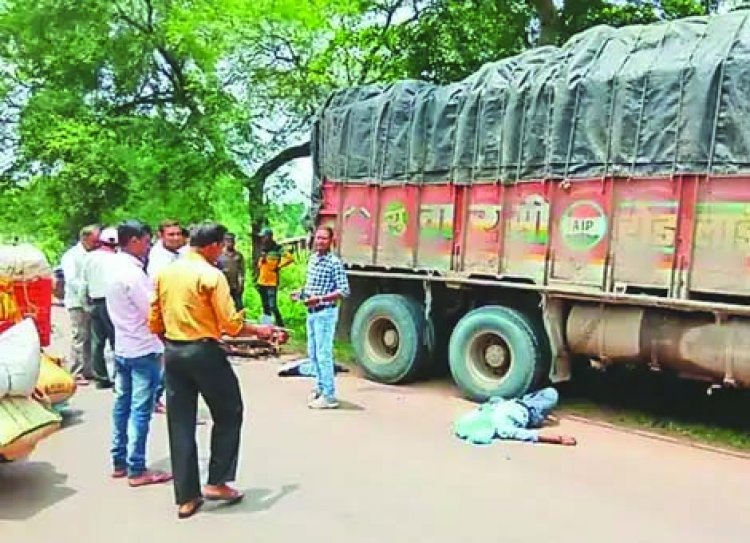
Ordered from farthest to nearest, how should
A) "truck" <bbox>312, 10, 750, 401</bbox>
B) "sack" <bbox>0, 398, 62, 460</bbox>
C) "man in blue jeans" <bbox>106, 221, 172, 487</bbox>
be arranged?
"truck" <bbox>312, 10, 750, 401</bbox> → "man in blue jeans" <bbox>106, 221, 172, 487</bbox> → "sack" <bbox>0, 398, 62, 460</bbox>

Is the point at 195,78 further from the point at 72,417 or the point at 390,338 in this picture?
the point at 72,417

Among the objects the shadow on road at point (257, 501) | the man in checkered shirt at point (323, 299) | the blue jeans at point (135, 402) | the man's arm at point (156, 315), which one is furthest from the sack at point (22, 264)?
the man in checkered shirt at point (323, 299)

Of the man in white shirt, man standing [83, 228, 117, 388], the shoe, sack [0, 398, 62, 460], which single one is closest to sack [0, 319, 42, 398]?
sack [0, 398, 62, 460]

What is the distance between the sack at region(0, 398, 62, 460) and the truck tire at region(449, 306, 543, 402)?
443 centimetres

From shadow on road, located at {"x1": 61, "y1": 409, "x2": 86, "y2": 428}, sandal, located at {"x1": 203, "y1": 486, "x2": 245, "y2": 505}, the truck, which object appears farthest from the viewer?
shadow on road, located at {"x1": 61, "y1": 409, "x2": 86, "y2": 428}

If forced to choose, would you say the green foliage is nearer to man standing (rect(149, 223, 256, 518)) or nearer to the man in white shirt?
the man in white shirt

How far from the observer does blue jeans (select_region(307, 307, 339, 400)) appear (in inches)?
337

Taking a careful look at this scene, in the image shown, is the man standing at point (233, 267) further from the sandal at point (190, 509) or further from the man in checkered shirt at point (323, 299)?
the sandal at point (190, 509)

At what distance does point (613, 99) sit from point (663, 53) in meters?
0.56

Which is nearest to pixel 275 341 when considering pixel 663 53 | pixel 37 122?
pixel 663 53

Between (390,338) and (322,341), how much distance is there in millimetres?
2064

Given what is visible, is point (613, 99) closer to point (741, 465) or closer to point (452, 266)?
point (452, 266)

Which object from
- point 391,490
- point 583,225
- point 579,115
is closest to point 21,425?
point 391,490

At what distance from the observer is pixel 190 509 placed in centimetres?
549
